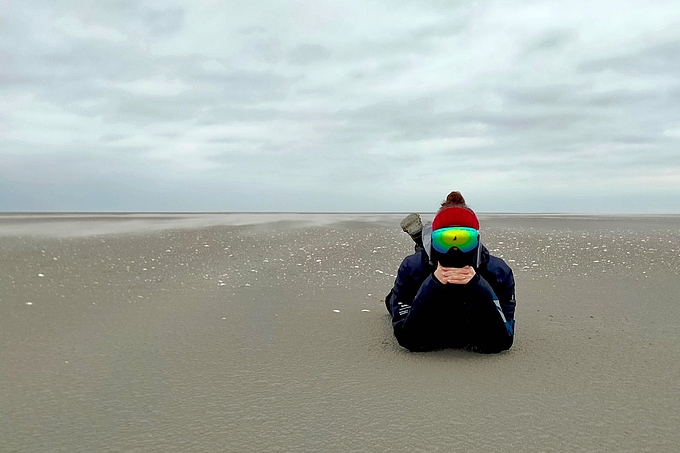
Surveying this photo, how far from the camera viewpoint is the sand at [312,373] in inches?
102

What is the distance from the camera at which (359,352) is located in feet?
13.5

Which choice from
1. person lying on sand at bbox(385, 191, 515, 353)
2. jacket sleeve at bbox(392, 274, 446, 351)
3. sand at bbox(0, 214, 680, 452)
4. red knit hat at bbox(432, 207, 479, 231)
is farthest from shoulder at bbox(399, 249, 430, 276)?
sand at bbox(0, 214, 680, 452)

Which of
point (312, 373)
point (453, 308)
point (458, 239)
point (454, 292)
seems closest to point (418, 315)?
point (453, 308)

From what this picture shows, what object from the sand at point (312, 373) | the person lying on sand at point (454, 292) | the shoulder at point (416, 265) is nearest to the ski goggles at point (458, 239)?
the person lying on sand at point (454, 292)

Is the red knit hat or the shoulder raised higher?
the red knit hat

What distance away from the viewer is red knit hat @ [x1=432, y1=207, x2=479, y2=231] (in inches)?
130

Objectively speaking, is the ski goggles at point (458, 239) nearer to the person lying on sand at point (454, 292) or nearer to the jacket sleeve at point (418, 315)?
the person lying on sand at point (454, 292)

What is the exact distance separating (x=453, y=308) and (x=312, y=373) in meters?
1.16

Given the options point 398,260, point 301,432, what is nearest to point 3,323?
point 301,432

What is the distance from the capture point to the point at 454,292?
335cm

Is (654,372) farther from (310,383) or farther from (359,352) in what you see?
(310,383)

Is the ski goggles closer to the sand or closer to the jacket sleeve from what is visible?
the jacket sleeve

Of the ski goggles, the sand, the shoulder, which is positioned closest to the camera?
the sand

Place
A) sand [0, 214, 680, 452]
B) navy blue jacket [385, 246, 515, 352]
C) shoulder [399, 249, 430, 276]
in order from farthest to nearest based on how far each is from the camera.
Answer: shoulder [399, 249, 430, 276] < navy blue jacket [385, 246, 515, 352] < sand [0, 214, 680, 452]
